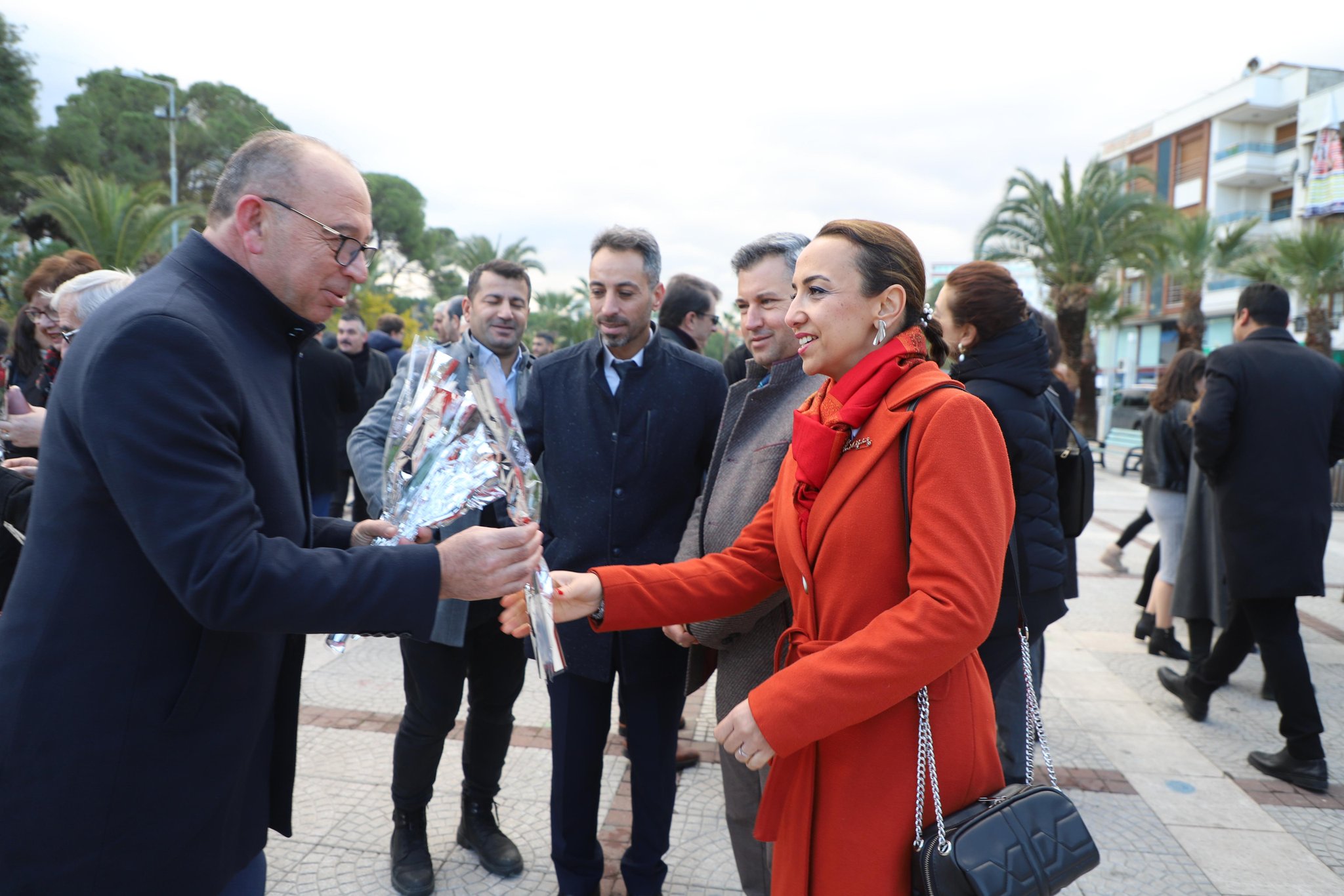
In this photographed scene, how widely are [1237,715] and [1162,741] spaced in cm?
69

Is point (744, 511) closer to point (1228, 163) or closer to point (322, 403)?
point (322, 403)

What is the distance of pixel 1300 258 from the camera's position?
22.5 meters

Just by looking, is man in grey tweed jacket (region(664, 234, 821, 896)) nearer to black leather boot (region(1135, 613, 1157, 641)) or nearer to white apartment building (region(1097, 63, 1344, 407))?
black leather boot (region(1135, 613, 1157, 641))

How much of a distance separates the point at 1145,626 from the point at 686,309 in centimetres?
387

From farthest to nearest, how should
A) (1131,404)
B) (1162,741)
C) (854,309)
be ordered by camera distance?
1. (1131,404)
2. (1162,741)
3. (854,309)

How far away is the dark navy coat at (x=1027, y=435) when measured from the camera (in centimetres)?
295

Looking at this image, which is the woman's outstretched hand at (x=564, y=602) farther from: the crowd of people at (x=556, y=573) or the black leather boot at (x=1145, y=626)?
the black leather boot at (x=1145, y=626)

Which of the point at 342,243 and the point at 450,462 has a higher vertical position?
the point at 342,243

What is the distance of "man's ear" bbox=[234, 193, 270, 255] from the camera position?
5.33 feet

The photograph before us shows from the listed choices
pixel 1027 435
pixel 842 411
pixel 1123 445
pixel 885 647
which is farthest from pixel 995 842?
pixel 1123 445

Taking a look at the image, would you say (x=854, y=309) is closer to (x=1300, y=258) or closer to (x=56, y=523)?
(x=56, y=523)

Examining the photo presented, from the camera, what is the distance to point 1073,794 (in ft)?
12.0

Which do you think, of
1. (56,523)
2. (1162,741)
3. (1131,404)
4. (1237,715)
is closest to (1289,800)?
(1162,741)

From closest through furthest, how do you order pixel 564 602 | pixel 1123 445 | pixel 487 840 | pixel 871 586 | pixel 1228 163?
pixel 871 586 < pixel 564 602 < pixel 487 840 < pixel 1123 445 < pixel 1228 163
